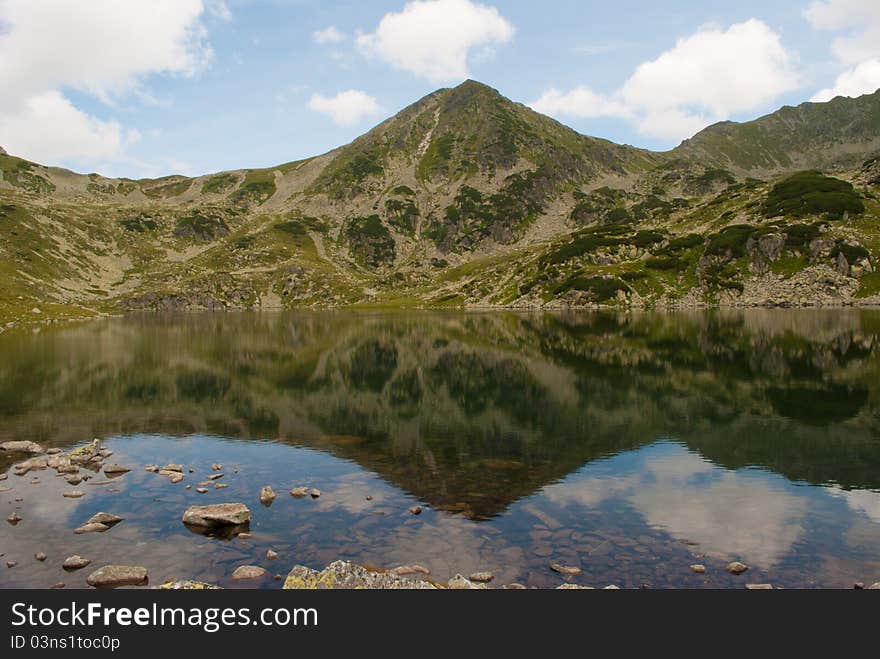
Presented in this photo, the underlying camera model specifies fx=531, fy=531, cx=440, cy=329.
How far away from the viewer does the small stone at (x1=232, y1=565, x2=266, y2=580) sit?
66.1ft

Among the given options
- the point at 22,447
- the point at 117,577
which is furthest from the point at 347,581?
the point at 22,447

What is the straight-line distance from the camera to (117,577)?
65.5 feet

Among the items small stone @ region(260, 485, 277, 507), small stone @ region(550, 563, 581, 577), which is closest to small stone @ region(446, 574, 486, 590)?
small stone @ region(550, 563, 581, 577)

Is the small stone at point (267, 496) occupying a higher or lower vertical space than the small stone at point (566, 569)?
lower

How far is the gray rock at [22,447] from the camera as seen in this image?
38.4 metres

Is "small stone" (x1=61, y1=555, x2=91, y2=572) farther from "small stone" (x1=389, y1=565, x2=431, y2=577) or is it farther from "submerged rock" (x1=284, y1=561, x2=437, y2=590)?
"small stone" (x1=389, y1=565, x2=431, y2=577)

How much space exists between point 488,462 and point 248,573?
1846cm

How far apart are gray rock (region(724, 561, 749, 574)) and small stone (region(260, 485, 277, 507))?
71.6 feet

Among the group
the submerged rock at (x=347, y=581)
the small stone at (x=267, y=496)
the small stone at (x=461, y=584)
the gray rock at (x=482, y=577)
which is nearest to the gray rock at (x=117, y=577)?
the submerged rock at (x=347, y=581)

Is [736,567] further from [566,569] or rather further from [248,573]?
[248,573]

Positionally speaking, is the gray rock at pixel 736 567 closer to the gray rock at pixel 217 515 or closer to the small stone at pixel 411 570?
the small stone at pixel 411 570

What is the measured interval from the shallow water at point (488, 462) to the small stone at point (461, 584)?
54.4 inches
